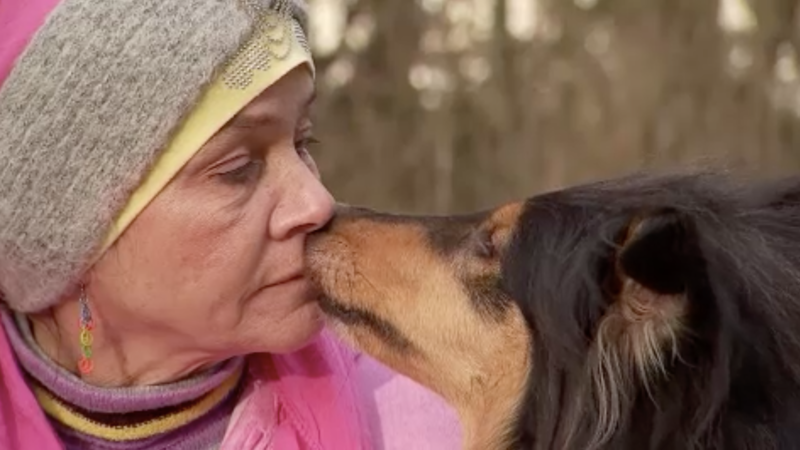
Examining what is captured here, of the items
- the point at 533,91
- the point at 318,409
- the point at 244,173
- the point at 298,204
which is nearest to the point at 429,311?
the point at 318,409

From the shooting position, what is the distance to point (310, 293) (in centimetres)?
289

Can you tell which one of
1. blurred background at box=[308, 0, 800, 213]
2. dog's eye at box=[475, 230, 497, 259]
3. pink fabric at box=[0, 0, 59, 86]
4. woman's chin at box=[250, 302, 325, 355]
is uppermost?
pink fabric at box=[0, 0, 59, 86]

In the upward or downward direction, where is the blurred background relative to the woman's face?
downward

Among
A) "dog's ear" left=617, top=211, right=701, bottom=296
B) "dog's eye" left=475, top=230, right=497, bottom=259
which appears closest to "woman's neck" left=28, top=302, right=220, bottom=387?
"dog's eye" left=475, top=230, right=497, bottom=259

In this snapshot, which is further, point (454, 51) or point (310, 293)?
point (454, 51)

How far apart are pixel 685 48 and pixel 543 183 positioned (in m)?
1.38

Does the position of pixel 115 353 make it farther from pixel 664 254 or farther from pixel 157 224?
pixel 664 254

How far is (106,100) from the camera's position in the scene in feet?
8.59

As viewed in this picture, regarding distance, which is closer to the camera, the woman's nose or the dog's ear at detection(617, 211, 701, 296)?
the dog's ear at detection(617, 211, 701, 296)

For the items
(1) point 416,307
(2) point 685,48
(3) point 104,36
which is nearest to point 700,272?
(1) point 416,307

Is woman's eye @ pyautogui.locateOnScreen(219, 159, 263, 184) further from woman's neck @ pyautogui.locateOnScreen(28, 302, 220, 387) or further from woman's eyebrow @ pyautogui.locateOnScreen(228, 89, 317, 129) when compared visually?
woman's neck @ pyautogui.locateOnScreen(28, 302, 220, 387)

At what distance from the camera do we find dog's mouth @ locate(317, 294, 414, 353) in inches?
117

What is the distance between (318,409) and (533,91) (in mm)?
8439

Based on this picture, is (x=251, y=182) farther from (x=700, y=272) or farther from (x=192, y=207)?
(x=700, y=272)
